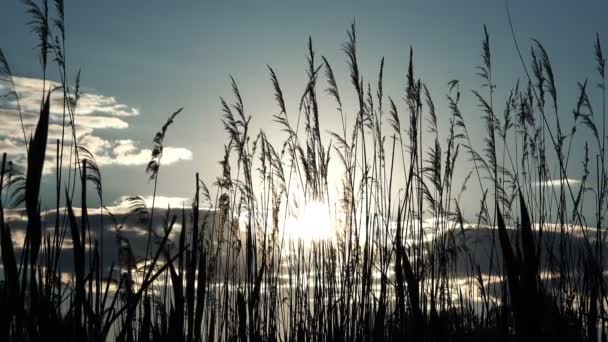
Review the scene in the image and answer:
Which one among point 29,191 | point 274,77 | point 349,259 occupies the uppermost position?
point 274,77

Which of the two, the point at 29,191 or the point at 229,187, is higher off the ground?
the point at 229,187

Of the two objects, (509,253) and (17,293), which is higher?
(509,253)

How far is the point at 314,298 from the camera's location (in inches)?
157

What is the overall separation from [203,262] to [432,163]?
344 centimetres

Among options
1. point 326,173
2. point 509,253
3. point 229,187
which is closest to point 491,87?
point 326,173

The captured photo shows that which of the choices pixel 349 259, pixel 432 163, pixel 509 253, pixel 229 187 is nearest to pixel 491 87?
pixel 432 163

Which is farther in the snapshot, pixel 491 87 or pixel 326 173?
pixel 491 87

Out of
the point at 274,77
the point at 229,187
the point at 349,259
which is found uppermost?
the point at 274,77

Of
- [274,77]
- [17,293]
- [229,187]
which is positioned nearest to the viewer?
[17,293]

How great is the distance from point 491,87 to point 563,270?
1.73m

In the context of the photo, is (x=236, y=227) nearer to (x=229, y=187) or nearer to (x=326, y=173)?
(x=229, y=187)

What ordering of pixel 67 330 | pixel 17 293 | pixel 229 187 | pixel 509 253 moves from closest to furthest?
pixel 509 253, pixel 17 293, pixel 67 330, pixel 229 187

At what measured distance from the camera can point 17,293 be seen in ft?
4.75

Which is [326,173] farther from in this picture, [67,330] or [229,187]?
[67,330]
